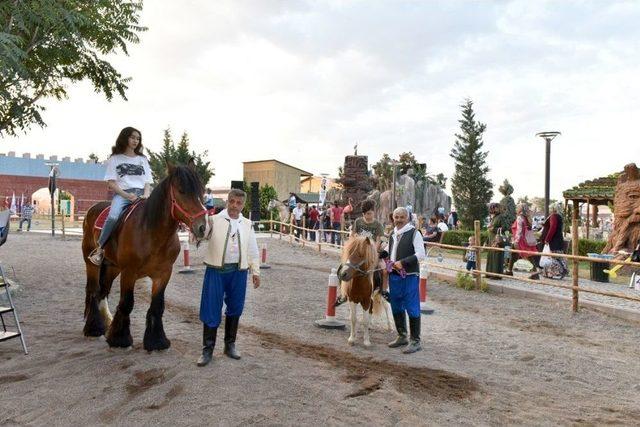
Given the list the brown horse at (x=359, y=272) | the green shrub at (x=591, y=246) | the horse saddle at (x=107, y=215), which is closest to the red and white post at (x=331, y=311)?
the brown horse at (x=359, y=272)

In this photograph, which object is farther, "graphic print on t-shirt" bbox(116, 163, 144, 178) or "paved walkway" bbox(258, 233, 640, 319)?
"paved walkway" bbox(258, 233, 640, 319)

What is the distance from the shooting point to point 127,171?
230 inches

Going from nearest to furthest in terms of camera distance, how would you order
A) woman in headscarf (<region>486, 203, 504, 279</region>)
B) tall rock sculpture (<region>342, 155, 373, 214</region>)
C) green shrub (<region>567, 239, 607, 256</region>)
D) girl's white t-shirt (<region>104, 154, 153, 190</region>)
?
1. girl's white t-shirt (<region>104, 154, 153, 190</region>)
2. woman in headscarf (<region>486, 203, 504, 279</region>)
3. green shrub (<region>567, 239, 607, 256</region>)
4. tall rock sculpture (<region>342, 155, 373, 214</region>)

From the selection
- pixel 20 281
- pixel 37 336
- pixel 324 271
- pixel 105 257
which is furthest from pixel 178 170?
pixel 324 271

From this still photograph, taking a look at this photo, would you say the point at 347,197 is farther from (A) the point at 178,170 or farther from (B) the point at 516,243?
(A) the point at 178,170

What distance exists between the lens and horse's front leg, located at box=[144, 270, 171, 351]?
17.4 ft

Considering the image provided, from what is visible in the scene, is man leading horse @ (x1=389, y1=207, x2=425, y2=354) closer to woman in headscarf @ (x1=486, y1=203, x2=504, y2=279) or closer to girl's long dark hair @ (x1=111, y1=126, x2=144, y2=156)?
girl's long dark hair @ (x1=111, y1=126, x2=144, y2=156)

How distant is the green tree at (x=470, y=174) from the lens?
42.4 meters

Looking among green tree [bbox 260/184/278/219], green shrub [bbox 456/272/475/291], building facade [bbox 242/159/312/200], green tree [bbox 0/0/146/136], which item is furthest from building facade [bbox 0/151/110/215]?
green shrub [bbox 456/272/475/291]

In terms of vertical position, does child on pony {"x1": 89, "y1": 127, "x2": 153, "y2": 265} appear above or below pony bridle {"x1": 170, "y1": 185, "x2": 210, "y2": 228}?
above

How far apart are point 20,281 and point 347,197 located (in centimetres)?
1381

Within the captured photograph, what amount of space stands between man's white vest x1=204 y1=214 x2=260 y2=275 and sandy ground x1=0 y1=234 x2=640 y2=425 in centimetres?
101

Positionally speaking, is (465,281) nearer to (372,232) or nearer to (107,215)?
(372,232)

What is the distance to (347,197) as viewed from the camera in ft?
72.7
